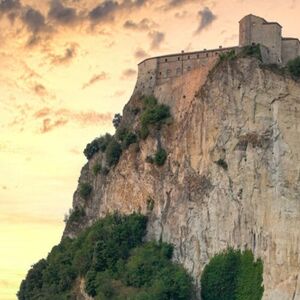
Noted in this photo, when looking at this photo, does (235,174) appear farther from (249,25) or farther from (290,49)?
(249,25)

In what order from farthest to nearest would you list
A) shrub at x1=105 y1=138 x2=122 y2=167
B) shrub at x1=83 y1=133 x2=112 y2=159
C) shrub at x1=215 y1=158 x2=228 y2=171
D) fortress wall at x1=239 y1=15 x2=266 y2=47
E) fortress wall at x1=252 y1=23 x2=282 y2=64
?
shrub at x1=83 y1=133 x2=112 y2=159 < shrub at x1=105 y1=138 x2=122 y2=167 < fortress wall at x1=239 y1=15 x2=266 y2=47 < fortress wall at x1=252 y1=23 x2=282 y2=64 < shrub at x1=215 y1=158 x2=228 y2=171

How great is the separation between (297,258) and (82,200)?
25513mm

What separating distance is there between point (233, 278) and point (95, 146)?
25.2 m

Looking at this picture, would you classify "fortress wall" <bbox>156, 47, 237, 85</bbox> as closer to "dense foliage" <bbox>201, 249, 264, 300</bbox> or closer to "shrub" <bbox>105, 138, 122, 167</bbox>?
"shrub" <bbox>105, 138, 122, 167</bbox>

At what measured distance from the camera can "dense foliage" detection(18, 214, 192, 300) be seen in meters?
72.9

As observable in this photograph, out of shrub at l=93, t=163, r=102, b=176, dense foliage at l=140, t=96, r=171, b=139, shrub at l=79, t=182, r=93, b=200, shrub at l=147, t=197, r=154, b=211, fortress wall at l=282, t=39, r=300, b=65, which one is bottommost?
shrub at l=147, t=197, r=154, b=211

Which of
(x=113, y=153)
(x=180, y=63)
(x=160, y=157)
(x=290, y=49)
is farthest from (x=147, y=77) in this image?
(x=290, y=49)

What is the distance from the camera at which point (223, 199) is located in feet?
242

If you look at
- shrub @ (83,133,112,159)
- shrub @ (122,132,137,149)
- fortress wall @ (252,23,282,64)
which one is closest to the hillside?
fortress wall @ (252,23,282,64)

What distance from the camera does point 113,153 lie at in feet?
278

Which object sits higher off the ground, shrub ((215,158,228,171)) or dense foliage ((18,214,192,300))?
shrub ((215,158,228,171))

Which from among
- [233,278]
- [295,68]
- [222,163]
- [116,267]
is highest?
[295,68]

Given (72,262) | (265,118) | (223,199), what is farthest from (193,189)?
(72,262)

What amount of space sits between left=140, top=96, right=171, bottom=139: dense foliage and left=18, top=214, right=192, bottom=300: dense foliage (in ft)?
22.8
